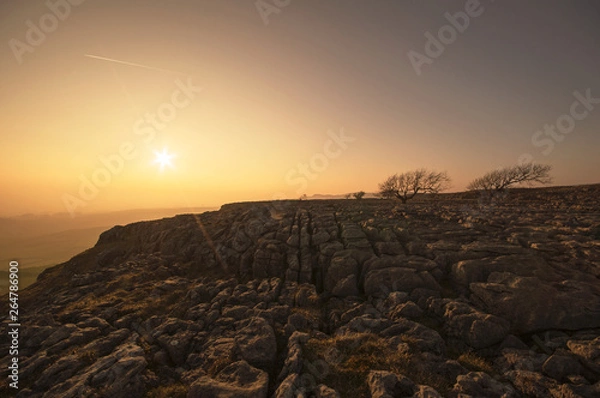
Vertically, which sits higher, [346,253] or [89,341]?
[346,253]

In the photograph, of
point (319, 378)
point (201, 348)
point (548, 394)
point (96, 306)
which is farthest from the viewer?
point (96, 306)

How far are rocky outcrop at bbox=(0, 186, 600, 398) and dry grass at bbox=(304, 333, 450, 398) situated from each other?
0.07 m

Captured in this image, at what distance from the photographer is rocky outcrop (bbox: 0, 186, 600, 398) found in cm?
1191

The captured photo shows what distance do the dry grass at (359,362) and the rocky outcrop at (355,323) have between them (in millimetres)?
74

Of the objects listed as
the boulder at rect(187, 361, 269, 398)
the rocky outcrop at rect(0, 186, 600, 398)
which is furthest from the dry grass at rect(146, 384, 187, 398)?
the boulder at rect(187, 361, 269, 398)

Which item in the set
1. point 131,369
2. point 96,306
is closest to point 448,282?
point 131,369

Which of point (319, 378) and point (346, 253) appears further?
point (346, 253)

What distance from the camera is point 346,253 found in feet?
83.5

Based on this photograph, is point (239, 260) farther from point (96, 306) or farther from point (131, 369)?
point (131, 369)

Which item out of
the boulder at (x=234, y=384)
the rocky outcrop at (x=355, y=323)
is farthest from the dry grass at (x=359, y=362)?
the boulder at (x=234, y=384)

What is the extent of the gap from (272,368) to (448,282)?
16.8 metres

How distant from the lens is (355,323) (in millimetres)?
16859

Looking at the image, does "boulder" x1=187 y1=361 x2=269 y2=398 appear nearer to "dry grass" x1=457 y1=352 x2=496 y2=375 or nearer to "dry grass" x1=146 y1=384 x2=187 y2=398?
"dry grass" x1=146 y1=384 x2=187 y2=398

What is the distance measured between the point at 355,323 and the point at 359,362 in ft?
12.4
